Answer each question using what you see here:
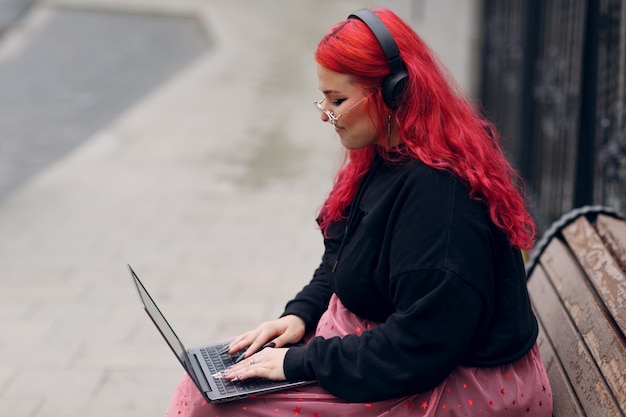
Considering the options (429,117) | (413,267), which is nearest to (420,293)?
(413,267)

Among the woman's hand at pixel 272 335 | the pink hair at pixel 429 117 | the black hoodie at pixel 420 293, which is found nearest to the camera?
the black hoodie at pixel 420 293

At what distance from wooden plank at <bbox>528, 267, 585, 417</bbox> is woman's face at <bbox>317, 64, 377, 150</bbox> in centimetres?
82

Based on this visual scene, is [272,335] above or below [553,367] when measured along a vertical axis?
above

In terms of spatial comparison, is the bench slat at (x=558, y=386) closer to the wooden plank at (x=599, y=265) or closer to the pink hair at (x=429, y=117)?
the wooden plank at (x=599, y=265)

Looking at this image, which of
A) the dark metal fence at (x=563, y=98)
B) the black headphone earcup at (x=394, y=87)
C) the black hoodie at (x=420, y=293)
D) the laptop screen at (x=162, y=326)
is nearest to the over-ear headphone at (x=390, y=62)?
the black headphone earcup at (x=394, y=87)

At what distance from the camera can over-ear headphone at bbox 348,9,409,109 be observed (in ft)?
7.47

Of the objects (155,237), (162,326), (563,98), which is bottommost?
(155,237)

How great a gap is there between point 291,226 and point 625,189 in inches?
116

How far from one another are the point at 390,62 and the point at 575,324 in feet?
3.10

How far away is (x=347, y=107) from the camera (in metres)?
2.37

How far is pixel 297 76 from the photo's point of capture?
1229 cm

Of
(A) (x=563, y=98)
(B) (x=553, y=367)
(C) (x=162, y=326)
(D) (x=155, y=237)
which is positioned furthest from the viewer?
(D) (x=155, y=237)

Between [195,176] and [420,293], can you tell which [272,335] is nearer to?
[420,293]

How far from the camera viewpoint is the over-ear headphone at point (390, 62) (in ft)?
7.47
